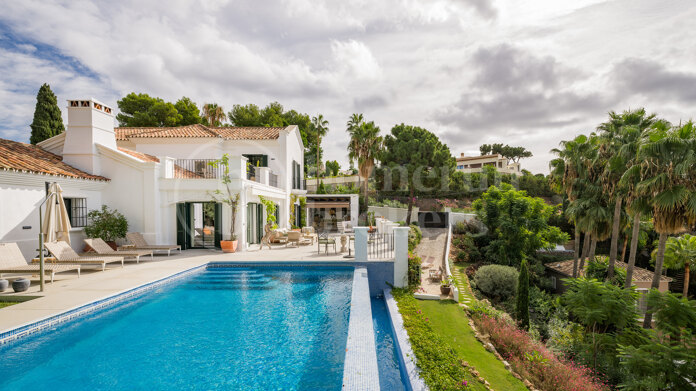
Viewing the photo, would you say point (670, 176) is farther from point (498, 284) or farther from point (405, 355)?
point (405, 355)

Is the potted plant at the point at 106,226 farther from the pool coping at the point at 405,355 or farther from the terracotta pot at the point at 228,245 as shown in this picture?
the pool coping at the point at 405,355

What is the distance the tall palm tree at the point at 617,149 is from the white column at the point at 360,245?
44.8ft

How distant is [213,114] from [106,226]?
29773mm

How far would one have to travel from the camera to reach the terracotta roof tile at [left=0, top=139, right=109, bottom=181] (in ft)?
39.3

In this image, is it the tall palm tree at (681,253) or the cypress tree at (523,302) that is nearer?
the cypress tree at (523,302)

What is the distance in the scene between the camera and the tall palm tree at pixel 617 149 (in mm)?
16234

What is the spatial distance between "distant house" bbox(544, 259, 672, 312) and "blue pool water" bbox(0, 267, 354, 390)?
64.2 ft

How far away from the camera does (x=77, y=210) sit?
1477cm

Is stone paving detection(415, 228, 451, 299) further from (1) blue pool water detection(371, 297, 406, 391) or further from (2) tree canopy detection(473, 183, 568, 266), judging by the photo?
(2) tree canopy detection(473, 183, 568, 266)

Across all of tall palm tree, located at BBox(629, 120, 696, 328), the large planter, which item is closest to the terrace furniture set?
the large planter

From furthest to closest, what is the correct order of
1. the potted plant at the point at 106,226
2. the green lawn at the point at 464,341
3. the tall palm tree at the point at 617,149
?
the tall palm tree at the point at 617,149 → the potted plant at the point at 106,226 → the green lawn at the point at 464,341

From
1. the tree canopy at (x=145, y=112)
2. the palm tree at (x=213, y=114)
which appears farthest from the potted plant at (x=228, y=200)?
the palm tree at (x=213, y=114)

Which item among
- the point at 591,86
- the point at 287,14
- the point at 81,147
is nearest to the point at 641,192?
the point at 591,86

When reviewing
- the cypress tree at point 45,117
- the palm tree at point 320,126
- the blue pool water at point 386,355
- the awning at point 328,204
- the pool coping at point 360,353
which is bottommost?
the blue pool water at point 386,355
